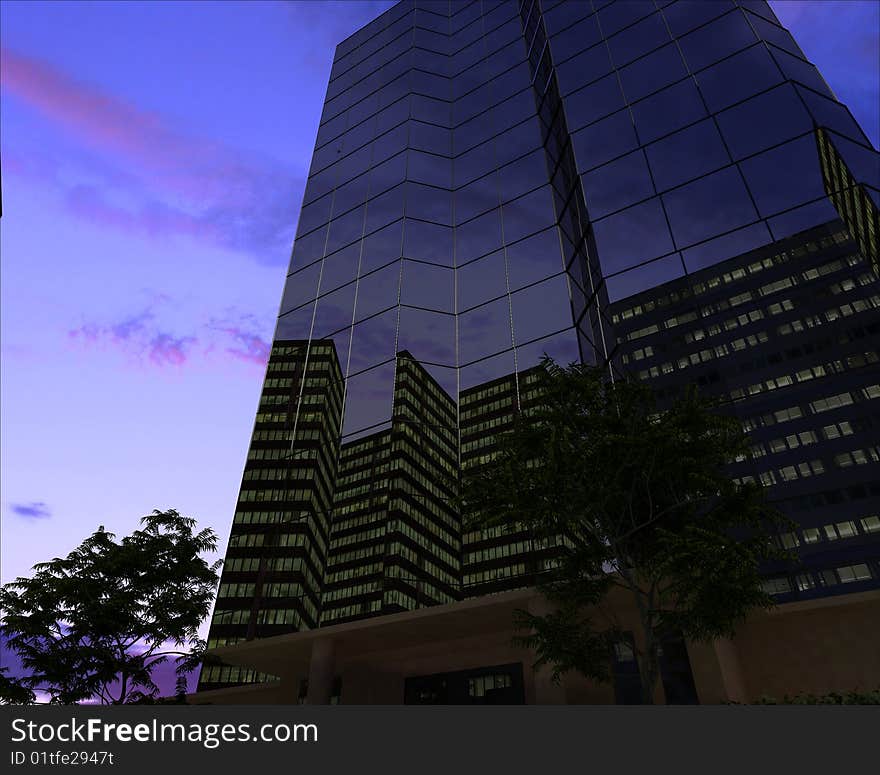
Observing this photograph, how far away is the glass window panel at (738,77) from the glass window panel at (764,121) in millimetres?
596

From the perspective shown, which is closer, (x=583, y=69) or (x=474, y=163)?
(x=474, y=163)

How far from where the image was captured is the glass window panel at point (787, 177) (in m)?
26.4

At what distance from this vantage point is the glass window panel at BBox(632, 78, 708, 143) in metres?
30.2

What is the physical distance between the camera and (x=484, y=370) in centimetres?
2714

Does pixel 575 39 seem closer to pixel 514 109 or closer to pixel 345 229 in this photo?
pixel 514 109

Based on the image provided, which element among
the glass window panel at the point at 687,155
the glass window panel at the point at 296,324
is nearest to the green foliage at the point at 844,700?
the glass window panel at the point at 687,155

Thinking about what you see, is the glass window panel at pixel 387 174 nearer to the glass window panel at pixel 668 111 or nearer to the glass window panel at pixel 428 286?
the glass window panel at pixel 428 286

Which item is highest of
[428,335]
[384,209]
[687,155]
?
[384,209]

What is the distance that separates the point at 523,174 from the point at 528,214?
315 cm

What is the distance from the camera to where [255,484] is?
137125 mm

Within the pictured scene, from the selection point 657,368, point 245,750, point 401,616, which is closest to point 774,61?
point 401,616

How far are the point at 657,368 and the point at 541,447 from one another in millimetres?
124615

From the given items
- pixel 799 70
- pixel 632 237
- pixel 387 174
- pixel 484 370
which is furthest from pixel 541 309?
pixel 799 70

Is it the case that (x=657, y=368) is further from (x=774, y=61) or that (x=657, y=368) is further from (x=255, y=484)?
(x=774, y=61)
